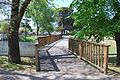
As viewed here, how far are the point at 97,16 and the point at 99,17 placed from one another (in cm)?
10

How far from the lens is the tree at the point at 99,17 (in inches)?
485

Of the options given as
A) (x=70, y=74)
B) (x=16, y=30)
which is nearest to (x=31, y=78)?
(x=70, y=74)

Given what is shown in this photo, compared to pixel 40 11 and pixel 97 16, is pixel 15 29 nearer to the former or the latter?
pixel 97 16

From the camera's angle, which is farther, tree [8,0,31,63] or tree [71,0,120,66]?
tree [8,0,31,63]

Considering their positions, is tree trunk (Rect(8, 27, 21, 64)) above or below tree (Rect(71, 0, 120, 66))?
below

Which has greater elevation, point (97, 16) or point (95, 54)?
point (97, 16)

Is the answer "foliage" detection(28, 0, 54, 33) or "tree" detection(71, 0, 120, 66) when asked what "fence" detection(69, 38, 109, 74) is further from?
"foliage" detection(28, 0, 54, 33)

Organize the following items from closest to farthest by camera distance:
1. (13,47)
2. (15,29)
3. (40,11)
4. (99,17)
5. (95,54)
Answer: (95,54) < (99,17) < (15,29) < (13,47) < (40,11)

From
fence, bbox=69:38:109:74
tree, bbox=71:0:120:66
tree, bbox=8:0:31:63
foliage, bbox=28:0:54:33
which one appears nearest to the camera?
fence, bbox=69:38:109:74

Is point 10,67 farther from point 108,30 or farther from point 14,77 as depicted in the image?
point 108,30

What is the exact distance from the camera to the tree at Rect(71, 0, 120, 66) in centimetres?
1233

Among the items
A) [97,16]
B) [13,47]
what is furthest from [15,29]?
[97,16]

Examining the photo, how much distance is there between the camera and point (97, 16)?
41.2 feet

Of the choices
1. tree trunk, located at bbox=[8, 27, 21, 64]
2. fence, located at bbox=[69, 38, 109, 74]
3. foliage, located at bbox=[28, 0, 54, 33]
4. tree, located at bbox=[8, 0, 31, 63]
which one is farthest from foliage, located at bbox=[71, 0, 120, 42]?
foliage, located at bbox=[28, 0, 54, 33]
